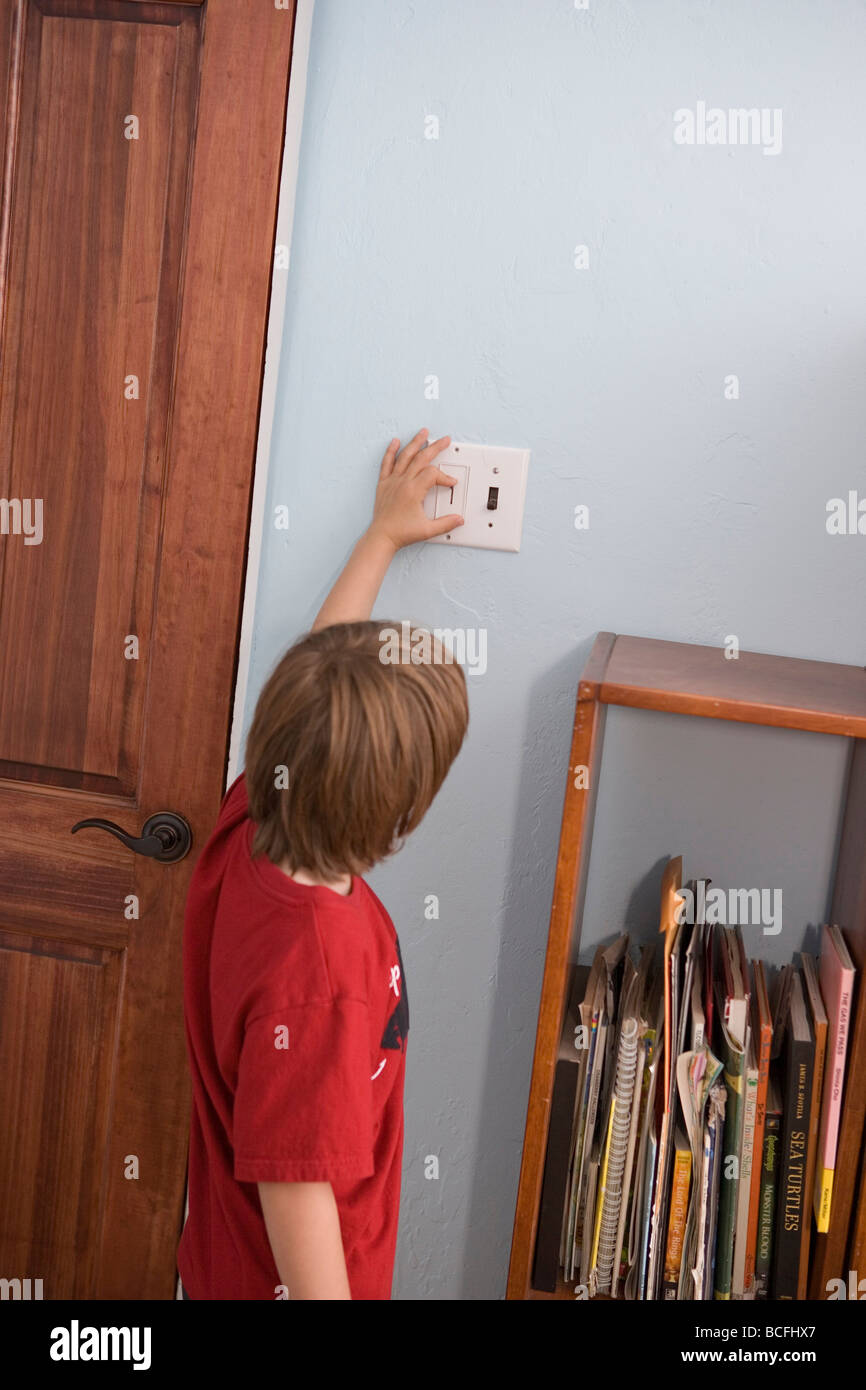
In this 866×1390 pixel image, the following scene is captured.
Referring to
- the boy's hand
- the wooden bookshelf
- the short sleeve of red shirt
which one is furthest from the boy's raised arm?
the short sleeve of red shirt

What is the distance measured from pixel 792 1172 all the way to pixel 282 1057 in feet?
1.95

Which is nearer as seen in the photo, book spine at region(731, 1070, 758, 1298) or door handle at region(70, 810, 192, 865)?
book spine at region(731, 1070, 758, 1298)

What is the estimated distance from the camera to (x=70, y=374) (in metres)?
1.45

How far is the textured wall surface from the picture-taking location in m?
1.29

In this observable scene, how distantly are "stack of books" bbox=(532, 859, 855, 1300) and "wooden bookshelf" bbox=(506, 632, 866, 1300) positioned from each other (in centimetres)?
2

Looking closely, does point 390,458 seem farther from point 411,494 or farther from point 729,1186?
point 729,1186

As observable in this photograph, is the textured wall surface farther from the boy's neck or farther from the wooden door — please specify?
the boy's neck

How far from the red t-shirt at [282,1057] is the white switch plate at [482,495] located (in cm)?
48

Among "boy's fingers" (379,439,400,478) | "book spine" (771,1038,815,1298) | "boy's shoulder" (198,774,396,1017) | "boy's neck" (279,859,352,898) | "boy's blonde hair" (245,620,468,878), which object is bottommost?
"book spine" (771,1038,815,1298)

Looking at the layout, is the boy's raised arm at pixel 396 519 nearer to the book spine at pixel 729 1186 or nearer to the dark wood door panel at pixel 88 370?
the dark wood door panel at pixel 88 370

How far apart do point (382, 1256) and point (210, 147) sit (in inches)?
51.7

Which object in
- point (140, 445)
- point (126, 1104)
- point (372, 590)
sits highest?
point (140, 445)

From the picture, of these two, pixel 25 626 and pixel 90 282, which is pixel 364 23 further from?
pixel 25 626
